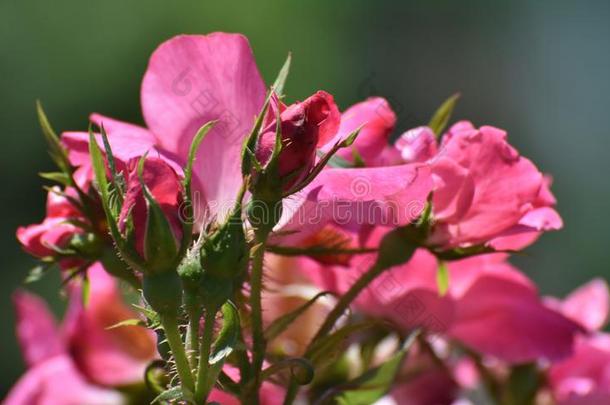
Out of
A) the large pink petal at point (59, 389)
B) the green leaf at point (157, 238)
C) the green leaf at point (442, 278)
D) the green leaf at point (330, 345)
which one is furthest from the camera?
the large pink petal at point (59, 389)

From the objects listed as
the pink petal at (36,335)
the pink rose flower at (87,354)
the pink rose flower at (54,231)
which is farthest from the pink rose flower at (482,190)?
the pink petal at (36,335)

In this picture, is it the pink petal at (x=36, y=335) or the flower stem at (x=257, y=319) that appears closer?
the flower stem at (x=257, y=319)

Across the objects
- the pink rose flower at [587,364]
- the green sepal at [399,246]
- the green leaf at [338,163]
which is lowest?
the pink rose flower at [587,364]

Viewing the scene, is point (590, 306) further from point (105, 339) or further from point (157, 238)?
point (157, 238)

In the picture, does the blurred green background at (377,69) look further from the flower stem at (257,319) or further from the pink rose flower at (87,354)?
the flower stem at (257,319)

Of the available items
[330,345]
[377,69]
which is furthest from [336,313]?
[377,69]

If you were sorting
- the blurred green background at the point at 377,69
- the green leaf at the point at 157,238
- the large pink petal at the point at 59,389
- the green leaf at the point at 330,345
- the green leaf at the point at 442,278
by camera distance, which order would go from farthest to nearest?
the blurred green background at the point at 377,69
the large pink petal at the point at 59,389
the green leaf at the point at 442,278
the green leaf at the point at 330,345
the green leaf at the point at 157,238

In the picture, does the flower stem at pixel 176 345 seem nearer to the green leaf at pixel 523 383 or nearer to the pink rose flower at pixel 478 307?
the pink rose flower at pixel 478 307

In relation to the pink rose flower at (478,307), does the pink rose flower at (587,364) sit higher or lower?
lower
